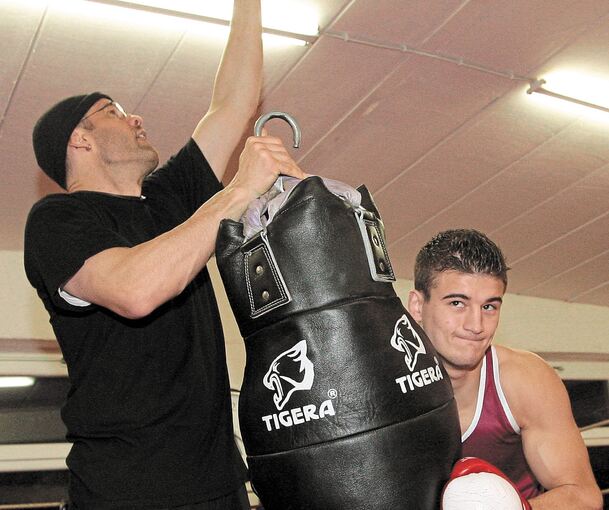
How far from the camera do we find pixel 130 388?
5.56 ft

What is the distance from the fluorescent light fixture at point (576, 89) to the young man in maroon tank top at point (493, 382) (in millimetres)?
1645

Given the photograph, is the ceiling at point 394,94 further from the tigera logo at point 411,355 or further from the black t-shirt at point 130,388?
the tigera logo at point 411,355

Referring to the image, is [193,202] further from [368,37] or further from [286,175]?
[368,37]

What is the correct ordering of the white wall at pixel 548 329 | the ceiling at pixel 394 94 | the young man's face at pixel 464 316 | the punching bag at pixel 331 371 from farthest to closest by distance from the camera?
the white wall at pixel 548 329 → the ceiling at pixel 394 94 → the young man's face at pixel 464 316 → the punching bag at pixel 331 371

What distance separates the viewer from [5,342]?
4574 mm

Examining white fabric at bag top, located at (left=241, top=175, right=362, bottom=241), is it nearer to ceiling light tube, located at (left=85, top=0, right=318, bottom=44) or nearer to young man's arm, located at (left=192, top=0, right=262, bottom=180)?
young man's arm, located at (left=192, top=0, right=262, bottom=180)

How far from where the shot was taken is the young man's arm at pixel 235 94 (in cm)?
211

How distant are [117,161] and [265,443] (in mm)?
800

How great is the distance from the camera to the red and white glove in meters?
1.48

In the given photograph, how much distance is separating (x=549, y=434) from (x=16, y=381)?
10.4 feet

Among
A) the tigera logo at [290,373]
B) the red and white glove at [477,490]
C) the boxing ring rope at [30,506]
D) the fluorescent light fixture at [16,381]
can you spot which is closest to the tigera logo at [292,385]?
the tigera logo at [290,373]

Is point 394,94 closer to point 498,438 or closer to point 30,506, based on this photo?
point 498,438

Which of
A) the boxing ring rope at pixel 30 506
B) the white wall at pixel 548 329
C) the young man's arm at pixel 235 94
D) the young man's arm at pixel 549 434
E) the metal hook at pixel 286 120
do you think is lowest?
the young man's arm at pixel 549 434

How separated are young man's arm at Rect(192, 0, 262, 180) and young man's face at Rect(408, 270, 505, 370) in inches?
24.6
